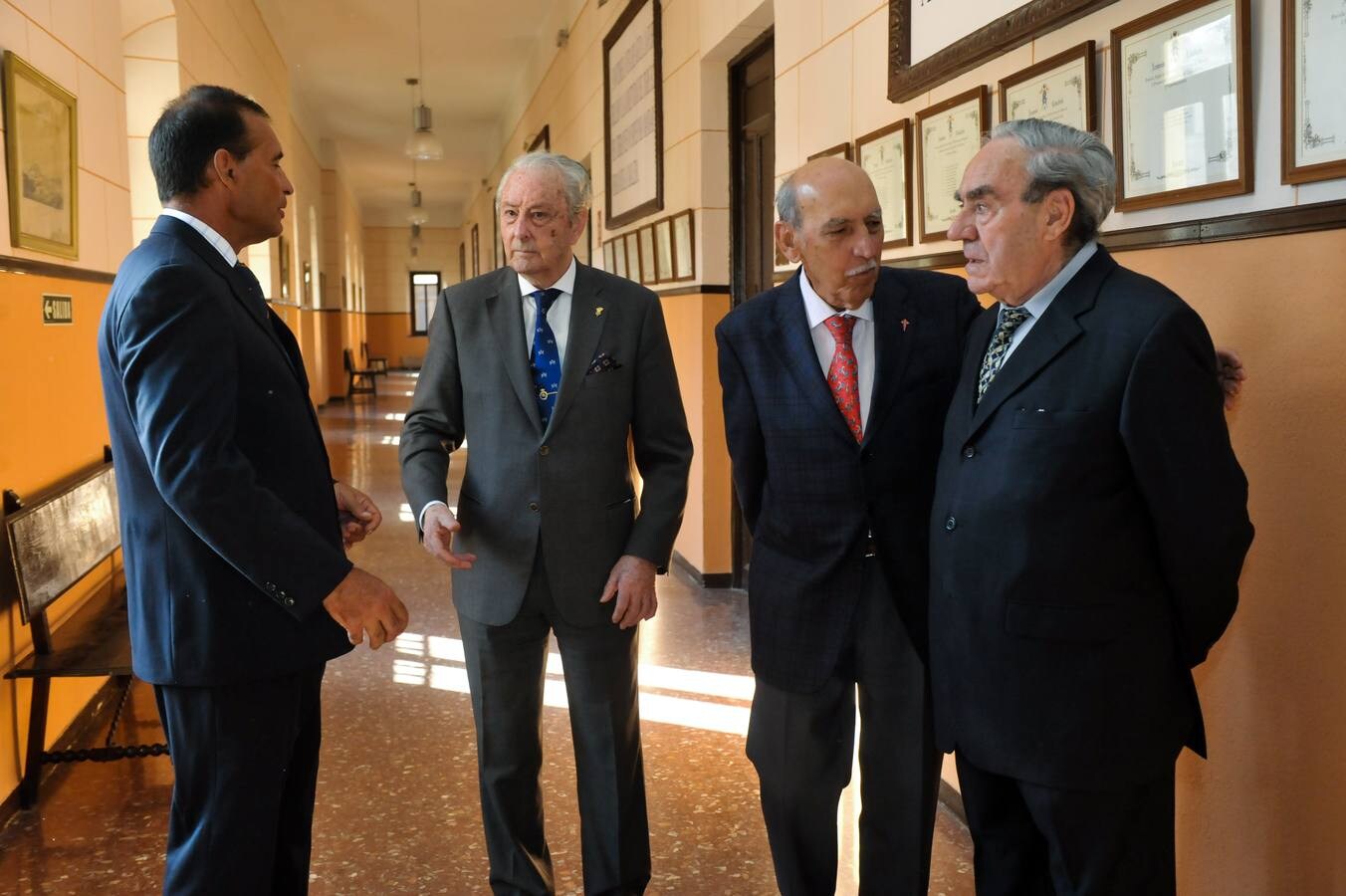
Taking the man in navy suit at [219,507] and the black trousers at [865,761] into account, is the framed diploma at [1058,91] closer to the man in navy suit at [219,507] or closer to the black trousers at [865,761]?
the black trousers at [865,761]

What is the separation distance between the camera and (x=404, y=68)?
541 inches

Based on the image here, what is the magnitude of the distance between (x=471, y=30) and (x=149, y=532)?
37.5 ft

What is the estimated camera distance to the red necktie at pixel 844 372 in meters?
2.12

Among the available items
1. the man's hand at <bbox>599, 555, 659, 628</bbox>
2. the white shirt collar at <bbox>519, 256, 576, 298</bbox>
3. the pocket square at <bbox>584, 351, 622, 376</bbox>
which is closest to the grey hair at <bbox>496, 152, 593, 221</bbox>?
the white shirt collar at <bbox>519, 256, 576, 298</bbox>

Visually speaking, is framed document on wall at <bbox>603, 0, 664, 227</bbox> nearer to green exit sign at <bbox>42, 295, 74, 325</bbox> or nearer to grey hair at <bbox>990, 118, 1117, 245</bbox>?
green exit sign at <bbox>42, 295, 74, 325</bbox>

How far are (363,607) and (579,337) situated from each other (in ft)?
2.81

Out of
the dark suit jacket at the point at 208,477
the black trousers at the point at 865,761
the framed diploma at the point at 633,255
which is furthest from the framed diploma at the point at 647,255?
the dark suit jacket at the point at 208,477

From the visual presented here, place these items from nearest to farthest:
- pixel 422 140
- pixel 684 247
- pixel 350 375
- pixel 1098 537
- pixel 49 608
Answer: pixel 1098 537 → pixel 49 608 → pixel 684 247 → pixel 422 140 → pixel 350 375

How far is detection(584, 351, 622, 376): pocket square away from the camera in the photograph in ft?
7.80

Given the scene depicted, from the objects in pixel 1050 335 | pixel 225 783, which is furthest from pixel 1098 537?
pixel 225 783

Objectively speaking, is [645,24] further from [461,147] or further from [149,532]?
[461,147]

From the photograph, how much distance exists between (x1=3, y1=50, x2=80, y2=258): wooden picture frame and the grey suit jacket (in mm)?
1758

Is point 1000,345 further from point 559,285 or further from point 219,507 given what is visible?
point 219,507

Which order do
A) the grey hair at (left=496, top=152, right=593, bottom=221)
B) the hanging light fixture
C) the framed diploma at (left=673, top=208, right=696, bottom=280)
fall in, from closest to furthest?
1. the grey hair at (left=496, top=152, right=593, bottom=221)
2. the framed diploma at (left=673, top=208, right=696, bottom=280)
3. the hanging light fixture
